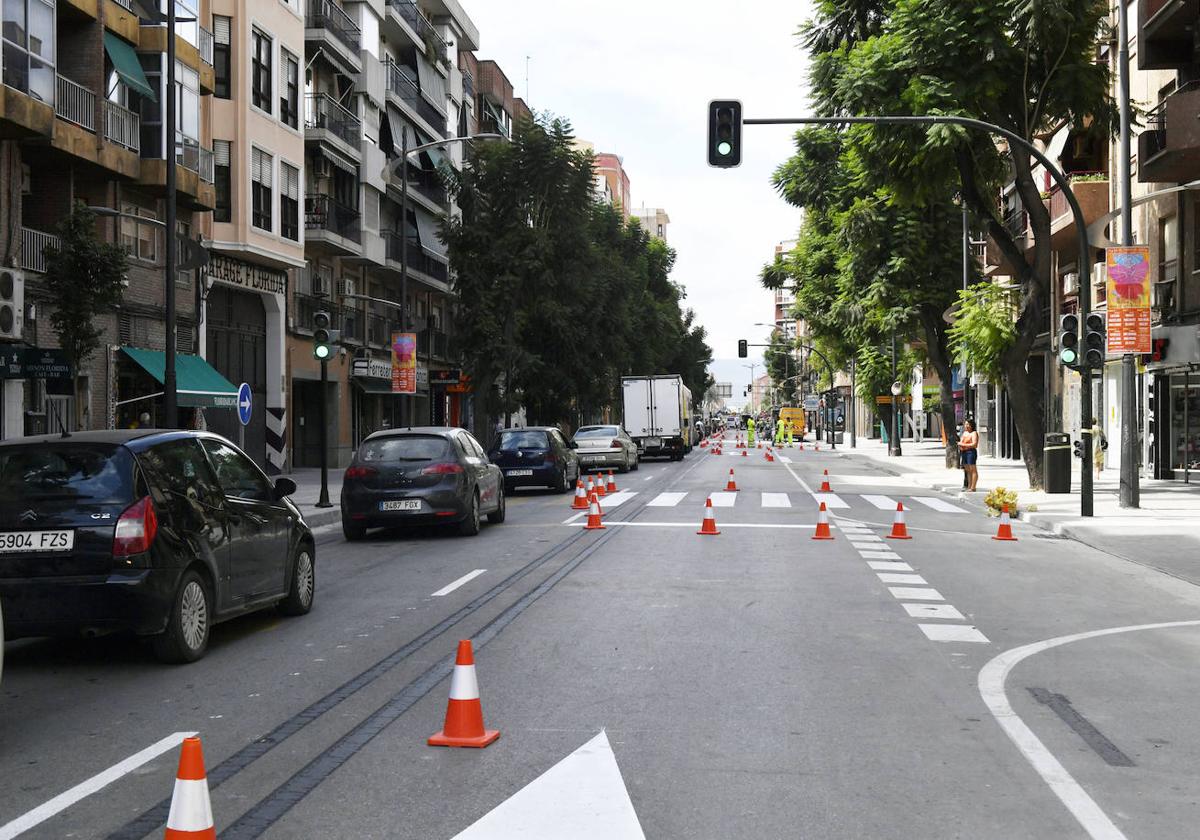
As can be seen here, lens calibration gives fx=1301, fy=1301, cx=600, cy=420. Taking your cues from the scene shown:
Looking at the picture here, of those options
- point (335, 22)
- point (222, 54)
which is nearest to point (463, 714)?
point (222, 54)

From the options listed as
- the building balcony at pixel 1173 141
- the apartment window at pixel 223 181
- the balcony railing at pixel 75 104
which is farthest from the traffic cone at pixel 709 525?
the apartment window at pixel 223 181

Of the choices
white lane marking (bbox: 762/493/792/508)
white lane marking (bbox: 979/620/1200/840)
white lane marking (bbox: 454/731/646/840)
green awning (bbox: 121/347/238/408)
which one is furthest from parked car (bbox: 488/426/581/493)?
white lane marking (bbox: 454/731/646/840)

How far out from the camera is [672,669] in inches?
316

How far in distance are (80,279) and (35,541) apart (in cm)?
1337

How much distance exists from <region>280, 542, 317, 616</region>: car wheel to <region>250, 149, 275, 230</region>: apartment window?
24145mm

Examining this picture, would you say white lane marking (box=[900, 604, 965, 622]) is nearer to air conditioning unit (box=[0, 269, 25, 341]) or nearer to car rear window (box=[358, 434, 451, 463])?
car rear window (box=[358, 434, 451, 463])

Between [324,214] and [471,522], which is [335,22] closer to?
[324,214]

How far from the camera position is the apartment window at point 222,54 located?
32719 mm

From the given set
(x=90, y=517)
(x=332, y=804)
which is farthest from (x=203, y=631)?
(x=332, y=804)

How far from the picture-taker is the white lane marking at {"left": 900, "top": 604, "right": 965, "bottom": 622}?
10.3 meters

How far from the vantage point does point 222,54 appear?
32.8m

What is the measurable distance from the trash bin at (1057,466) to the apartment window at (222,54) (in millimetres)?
21495

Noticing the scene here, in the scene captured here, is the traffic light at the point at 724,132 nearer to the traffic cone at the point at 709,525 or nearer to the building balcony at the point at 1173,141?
the traffic cone at the point at 709,525

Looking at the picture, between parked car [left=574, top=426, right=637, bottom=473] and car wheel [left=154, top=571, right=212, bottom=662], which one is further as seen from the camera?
parked car [left=574, top=426, right=637, bottom=473]
